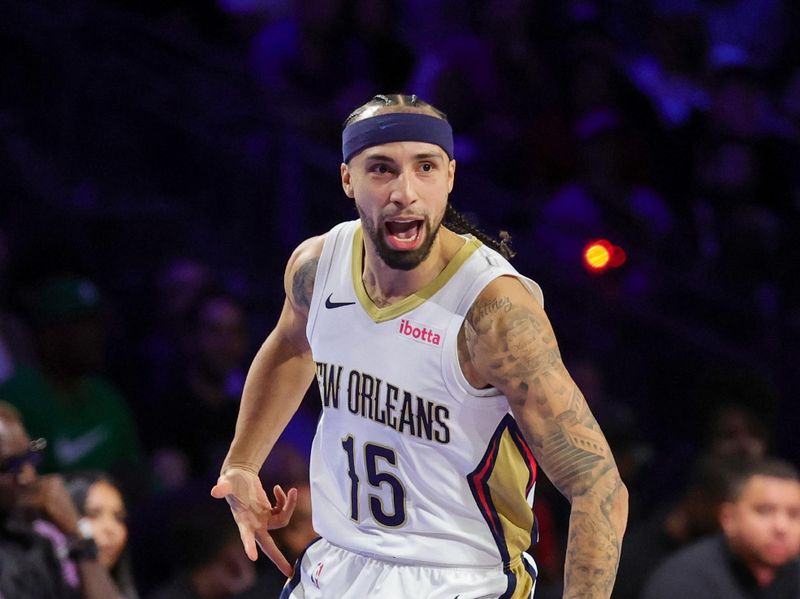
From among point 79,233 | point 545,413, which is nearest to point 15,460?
point 545,413

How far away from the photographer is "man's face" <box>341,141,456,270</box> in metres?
3.55

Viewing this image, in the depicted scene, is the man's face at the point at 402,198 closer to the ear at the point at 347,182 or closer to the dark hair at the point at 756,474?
the ear at the point at 347,182

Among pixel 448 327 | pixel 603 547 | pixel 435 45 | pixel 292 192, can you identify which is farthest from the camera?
pixel 435 45

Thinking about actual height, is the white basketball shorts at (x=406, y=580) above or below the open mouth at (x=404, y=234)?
below

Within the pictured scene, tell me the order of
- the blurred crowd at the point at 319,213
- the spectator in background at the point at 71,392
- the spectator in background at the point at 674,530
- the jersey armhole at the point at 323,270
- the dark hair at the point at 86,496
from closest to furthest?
1. the jersey armhole at the point at 323,270
2. the dark hair at the point at 86,496
3. the spectator in background at the point at 674,530
4. the spectator in background at the point at 71,392
5. the blurred crowd at the point at 319,213

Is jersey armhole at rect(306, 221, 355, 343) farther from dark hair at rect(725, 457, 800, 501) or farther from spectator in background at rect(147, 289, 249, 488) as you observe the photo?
spectator in background at rect(147, 289, 249, 488)

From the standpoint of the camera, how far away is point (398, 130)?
362cm

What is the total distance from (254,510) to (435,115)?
3.85 feet

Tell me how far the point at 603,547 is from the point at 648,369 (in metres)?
4.61

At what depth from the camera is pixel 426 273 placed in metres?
3.66

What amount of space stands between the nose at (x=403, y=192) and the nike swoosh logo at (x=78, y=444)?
317cm

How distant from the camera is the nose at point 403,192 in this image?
353 cm

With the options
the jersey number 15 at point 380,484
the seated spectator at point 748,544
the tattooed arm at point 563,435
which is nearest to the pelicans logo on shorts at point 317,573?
the jersey number 15 at point 380,484

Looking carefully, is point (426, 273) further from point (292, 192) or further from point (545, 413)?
point (292, 192)
